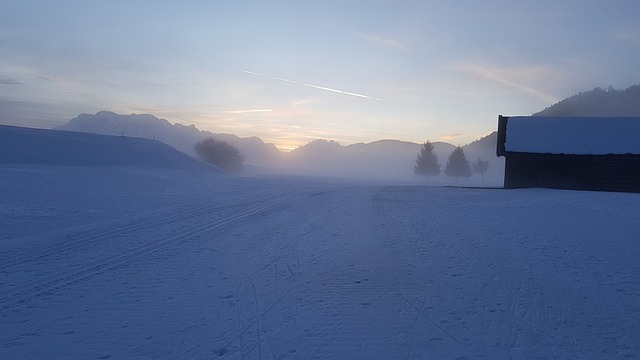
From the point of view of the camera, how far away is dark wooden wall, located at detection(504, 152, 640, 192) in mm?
30734

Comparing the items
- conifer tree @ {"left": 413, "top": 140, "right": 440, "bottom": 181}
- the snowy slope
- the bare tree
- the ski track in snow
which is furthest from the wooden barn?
the bare tree

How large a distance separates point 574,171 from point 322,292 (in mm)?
31189

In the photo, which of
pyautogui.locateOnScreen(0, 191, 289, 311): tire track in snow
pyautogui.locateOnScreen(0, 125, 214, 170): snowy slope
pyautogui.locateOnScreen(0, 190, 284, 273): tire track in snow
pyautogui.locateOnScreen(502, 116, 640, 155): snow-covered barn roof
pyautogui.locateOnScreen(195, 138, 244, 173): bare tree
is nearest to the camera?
pyautogui.locateOnScreen(0, 191, 289, 311): tire track in snow

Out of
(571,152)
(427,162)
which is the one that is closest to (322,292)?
(571,152)

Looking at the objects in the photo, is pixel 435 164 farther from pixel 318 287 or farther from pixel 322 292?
pixel 322 292

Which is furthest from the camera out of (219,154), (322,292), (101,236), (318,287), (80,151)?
(219,154)

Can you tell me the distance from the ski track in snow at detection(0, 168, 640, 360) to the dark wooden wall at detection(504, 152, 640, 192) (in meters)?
20.8

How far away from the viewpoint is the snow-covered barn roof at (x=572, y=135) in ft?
104

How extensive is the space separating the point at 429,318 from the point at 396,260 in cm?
342

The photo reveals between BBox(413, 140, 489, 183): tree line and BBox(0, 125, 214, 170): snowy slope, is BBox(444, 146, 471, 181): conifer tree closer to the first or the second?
BBox(413, 140, 489, 183): tree line

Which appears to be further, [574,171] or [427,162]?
[427,162]

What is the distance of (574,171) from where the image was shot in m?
32.4

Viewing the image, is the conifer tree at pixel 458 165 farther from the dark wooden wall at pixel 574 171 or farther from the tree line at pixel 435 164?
the dark wooden wall at pixel 574 171

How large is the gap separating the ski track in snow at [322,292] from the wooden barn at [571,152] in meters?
20.8
